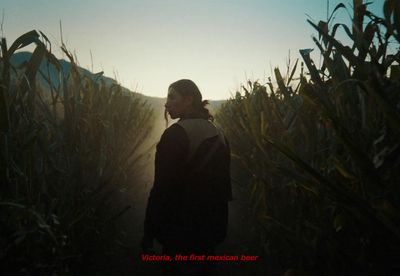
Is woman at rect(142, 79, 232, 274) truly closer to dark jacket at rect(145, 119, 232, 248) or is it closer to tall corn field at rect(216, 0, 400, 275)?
dark jacket at rect(145, 119, 232, 248)

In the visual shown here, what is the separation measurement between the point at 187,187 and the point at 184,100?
1.38 feet

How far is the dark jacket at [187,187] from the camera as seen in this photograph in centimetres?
163

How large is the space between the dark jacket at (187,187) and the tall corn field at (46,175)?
0.42m

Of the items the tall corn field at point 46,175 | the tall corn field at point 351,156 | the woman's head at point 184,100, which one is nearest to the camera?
the tall corn field at point 351,156

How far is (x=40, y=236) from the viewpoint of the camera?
1.53 metres

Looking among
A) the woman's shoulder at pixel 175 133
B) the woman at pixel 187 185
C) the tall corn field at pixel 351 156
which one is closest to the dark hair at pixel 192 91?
the woman at pixel 187 185

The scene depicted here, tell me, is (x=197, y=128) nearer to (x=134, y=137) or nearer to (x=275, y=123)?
(x=275, y=123)

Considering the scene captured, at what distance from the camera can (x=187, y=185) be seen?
66.7 inches

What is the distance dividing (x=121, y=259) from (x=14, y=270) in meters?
1.04

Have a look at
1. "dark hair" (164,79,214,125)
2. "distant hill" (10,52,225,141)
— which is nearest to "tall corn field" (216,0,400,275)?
"dark hair" (164,79,214,125)

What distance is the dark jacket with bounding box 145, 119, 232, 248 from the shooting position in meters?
1.63

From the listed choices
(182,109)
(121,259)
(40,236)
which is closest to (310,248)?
(182,109)

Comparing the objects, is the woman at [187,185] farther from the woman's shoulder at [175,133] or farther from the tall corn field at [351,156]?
the tall corn field at [351,156]

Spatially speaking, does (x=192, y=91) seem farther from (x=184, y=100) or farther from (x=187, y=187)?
(x=187, y=187)
